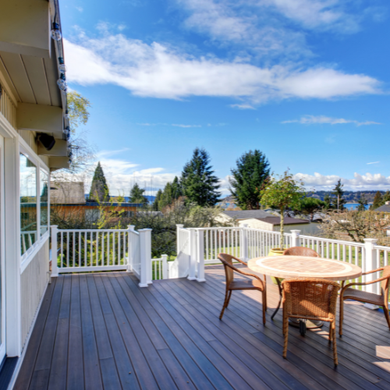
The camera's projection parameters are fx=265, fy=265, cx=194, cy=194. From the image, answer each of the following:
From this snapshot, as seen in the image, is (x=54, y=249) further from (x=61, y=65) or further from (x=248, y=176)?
(x=248, y=176)

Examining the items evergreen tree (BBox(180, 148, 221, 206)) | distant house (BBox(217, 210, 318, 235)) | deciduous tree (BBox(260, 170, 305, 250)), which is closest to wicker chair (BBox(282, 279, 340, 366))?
deciduous tree (BBox(260, 170, 305, 250))

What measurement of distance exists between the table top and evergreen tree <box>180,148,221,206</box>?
23.5m

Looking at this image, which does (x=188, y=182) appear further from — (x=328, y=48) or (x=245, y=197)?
(x=328, y=48)

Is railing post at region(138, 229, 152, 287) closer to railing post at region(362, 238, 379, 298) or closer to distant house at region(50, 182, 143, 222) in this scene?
railing post at region(362, 238, 379, 298)

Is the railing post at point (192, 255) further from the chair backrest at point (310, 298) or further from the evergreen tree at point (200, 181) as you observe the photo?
the evergreen tree at point (200, 181)

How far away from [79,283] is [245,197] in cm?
2480

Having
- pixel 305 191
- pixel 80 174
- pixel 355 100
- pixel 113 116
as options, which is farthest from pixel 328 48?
pixel 80 174

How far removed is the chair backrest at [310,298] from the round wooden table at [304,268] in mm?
243

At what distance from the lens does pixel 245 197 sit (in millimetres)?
28609

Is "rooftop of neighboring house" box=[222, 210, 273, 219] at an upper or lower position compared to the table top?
lower

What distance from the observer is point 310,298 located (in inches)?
96.4

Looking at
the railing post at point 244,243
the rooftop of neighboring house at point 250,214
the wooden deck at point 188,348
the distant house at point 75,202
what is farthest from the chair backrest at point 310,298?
the rooftop of neighboring house at point 250,214

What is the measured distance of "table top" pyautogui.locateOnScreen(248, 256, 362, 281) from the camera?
8.87ft

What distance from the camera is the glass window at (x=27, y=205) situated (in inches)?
109
